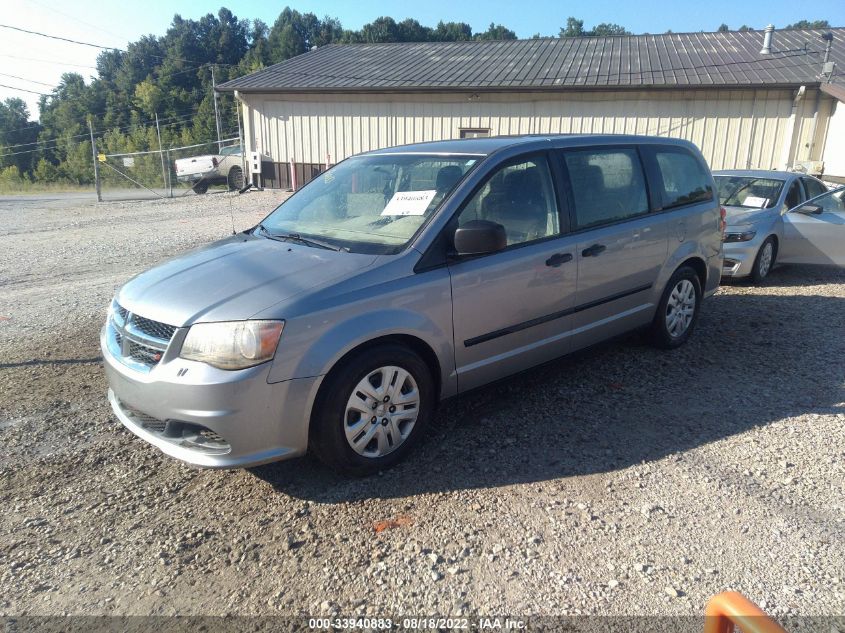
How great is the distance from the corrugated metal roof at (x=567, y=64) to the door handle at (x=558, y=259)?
52.1 feet

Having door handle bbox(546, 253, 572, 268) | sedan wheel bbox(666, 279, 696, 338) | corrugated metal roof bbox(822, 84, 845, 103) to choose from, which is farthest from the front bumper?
corrugated metal roof bbox(822, 84, 845, 103)

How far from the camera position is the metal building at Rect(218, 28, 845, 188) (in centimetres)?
1752

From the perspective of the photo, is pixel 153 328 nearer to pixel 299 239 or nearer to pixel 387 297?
pixel 299 239

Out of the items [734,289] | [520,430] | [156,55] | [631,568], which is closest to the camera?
[631,568]

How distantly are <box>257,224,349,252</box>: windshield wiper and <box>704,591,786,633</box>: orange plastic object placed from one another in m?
2.67

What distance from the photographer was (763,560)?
2.77 meters

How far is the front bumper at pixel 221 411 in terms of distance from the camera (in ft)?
9.71

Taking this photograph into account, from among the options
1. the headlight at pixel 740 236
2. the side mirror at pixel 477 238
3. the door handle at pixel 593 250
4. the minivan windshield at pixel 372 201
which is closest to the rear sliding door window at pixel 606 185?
the door handle at pixel 593 250

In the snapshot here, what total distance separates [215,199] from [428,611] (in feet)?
69.7

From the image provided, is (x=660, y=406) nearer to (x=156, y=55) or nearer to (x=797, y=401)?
(x=797, y=401)

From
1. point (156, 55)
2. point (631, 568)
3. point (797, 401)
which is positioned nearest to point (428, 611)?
point (631, 568)

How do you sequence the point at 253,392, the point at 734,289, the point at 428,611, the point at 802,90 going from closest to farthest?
1. the point at 428,611
2. the point at 253,392
3. the point at 734,289
4. the point at 802,90

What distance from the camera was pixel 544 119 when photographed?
19.3 m

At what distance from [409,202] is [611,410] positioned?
2000 mm
